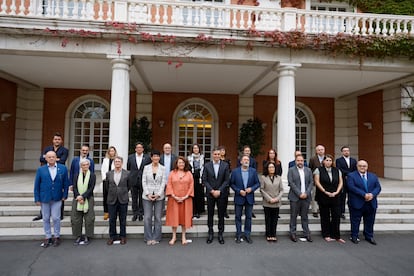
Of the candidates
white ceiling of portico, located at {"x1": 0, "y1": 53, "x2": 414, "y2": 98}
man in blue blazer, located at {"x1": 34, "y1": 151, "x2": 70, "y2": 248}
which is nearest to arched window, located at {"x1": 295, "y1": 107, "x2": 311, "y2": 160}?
white ceiling of portico, located at {"x1": 0, "y1": 53, "x2": 414, "y2": 98}

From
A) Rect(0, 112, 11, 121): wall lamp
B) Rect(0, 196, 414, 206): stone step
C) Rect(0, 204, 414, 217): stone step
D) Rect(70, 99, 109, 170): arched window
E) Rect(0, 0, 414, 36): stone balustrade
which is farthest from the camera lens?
Rect(70, 99, 109, 170): arched window

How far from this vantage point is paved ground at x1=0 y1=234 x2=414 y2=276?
361cm

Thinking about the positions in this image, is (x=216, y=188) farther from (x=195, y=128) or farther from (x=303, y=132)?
(x=303, y=132)

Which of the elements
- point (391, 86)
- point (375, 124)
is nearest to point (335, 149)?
point (375, 124)

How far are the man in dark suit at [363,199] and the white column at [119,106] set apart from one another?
524 cm

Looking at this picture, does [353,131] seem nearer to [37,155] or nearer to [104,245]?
[104,245]

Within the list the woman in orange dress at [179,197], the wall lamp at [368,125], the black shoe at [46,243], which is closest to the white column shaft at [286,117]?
the woman in orange dress at [179,197]

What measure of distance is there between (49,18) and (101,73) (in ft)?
8.04

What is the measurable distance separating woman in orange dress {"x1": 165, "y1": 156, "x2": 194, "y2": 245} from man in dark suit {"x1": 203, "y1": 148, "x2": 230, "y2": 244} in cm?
35

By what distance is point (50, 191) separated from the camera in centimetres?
431

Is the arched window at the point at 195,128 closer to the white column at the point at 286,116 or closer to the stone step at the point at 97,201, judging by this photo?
the white column at the point at 286,116

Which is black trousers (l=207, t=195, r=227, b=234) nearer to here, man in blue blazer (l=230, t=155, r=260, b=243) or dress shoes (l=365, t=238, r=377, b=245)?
man in blue blazer (l=230, t=155, r=260, b=243)

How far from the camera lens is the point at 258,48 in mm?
6996

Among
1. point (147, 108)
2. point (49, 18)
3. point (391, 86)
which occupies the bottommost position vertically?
point (147, 108)
